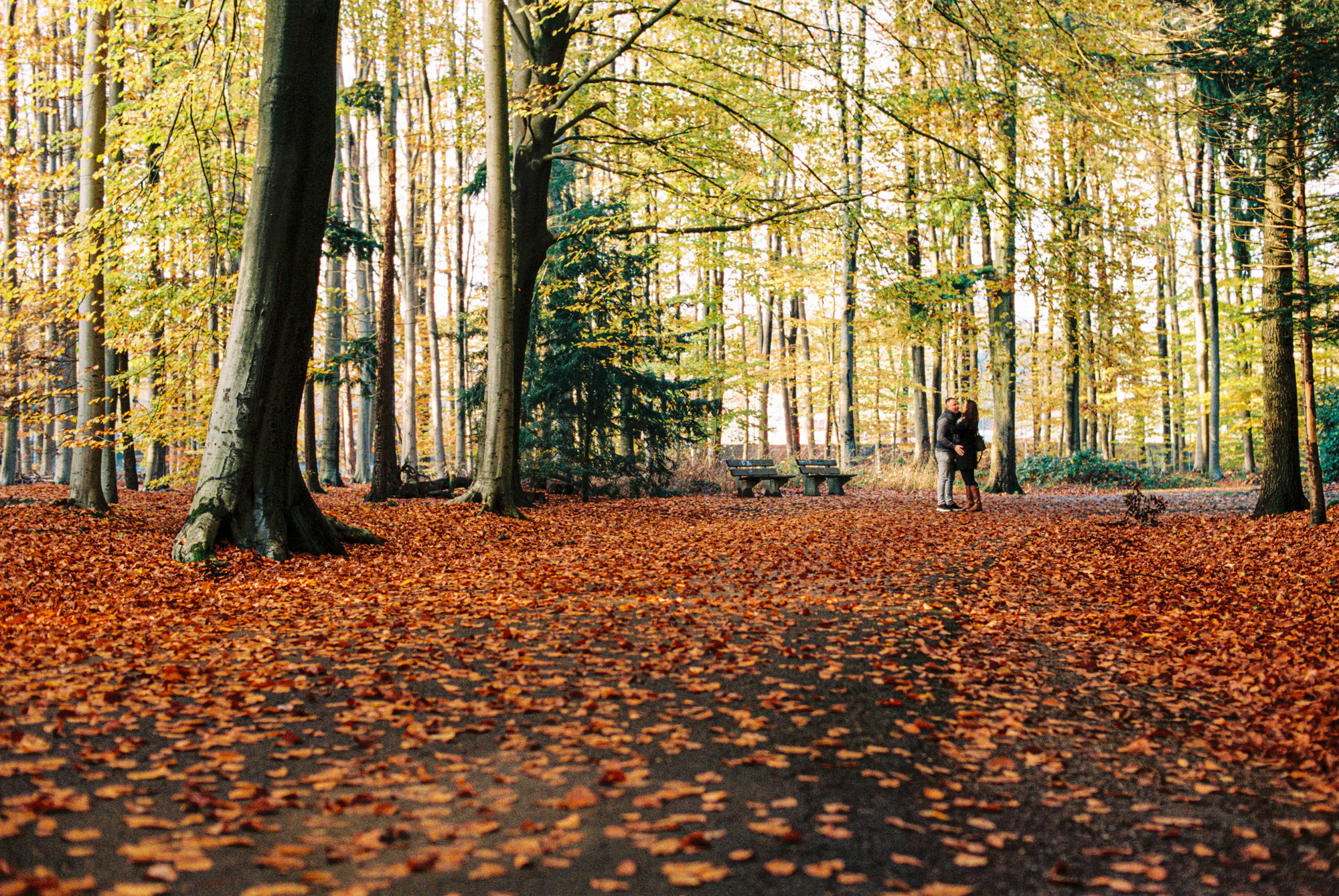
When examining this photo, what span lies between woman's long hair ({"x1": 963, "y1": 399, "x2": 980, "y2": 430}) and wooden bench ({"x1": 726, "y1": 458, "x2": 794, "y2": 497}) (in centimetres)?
566

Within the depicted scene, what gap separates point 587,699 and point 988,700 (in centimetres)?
210

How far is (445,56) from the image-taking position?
21.7 m

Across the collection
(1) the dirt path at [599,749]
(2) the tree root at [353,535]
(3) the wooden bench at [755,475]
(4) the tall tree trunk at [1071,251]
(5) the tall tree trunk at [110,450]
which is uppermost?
(4) the tall tree trunk at [1071,251]

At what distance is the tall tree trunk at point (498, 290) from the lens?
40.9ft

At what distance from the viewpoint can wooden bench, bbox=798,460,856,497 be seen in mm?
21047

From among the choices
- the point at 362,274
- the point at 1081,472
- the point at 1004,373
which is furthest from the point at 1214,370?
the point at 362,274

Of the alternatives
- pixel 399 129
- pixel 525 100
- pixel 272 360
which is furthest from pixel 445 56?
pixel 272 360

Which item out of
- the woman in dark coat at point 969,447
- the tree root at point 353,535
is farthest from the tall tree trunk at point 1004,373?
the tree root at point 353,535

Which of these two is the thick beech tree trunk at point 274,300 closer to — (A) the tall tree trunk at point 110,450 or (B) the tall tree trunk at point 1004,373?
(A) the tall tree trunk at point 110,450

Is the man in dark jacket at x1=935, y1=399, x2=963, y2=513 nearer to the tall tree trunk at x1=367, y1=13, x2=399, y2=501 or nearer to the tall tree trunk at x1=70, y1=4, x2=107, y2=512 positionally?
the tall tree trunk at x1=367, y1=13, x2=399, y2=501

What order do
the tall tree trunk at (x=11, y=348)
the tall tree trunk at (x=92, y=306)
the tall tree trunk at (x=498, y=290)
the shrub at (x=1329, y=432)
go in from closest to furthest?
the tall tree trunk at (x=92, y=306) < the tall tree trunk at (x=498, y=290) < the tall tree trunk at (x=11, y=348) < the shrub at (x=1329, y=432)

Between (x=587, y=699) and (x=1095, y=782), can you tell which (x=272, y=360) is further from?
(x=1095, y=782)

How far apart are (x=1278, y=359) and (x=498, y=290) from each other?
414 inches

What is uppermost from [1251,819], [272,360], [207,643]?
[272,360]
